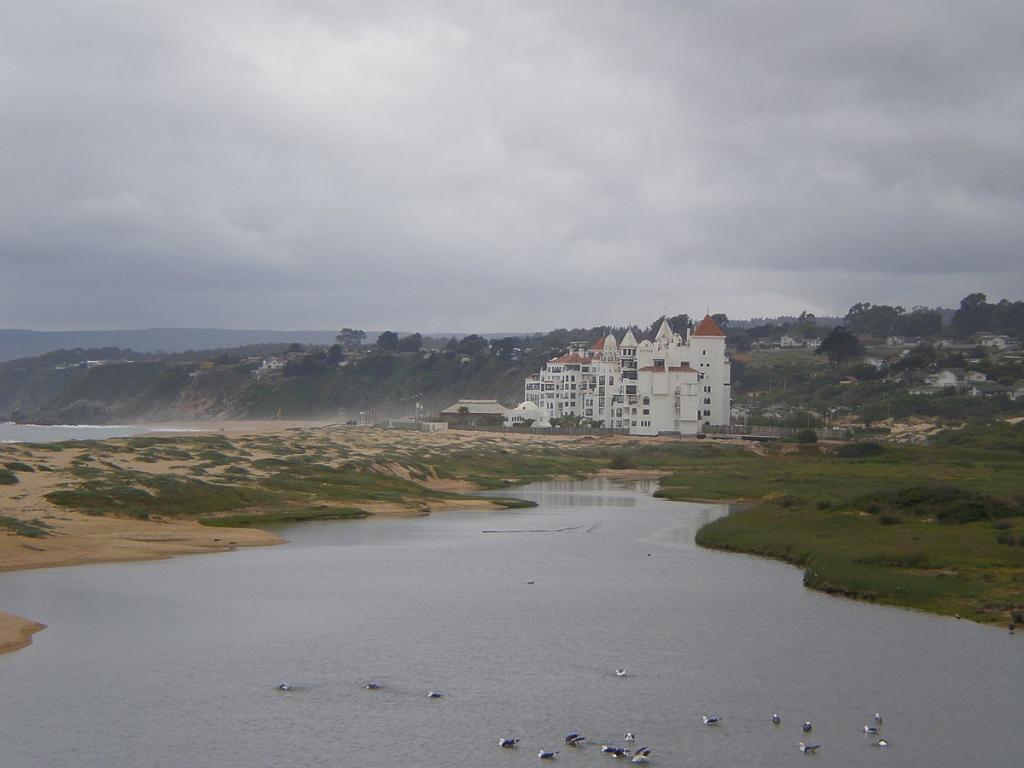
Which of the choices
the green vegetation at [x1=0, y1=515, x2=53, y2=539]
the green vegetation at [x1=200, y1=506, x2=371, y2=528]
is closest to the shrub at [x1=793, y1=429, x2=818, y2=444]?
the green vegetation at [x1=200, y1=506, x2=371, y2=528]

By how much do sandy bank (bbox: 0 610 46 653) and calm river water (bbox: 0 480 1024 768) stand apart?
0.66 m

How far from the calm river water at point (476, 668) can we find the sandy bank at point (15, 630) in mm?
659

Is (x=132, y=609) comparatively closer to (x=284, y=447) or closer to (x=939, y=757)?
(x=939, y=757)

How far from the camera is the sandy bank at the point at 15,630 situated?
29.1 metres

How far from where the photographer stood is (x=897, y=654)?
29.5 meters

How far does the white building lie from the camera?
14000 centimetres

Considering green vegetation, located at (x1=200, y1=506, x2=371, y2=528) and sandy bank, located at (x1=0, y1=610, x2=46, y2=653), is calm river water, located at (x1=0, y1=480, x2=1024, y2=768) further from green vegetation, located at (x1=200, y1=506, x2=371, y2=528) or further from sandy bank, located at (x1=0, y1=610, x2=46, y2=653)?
green vegetation, located at (x1=200, y1=506, x2=371, y2=528)

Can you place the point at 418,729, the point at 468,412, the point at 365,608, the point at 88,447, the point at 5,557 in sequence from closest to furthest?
the point at 418,729
the point at 365,608
the point at 5,557
the point at 88,447
the point at 468,412

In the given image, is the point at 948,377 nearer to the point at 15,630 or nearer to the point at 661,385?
the point at 661,385

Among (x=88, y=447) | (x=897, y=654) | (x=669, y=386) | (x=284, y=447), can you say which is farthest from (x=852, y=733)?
(x=669, y=386)

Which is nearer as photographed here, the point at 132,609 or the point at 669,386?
the point at 132,609

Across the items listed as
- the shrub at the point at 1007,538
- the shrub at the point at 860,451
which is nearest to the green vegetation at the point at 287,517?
the shrub at the point at 1007,538

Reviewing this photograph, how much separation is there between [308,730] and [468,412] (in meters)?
143

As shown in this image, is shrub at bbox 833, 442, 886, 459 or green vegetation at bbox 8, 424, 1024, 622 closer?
green vegetation at bbox 8, 424, 1024, 622
